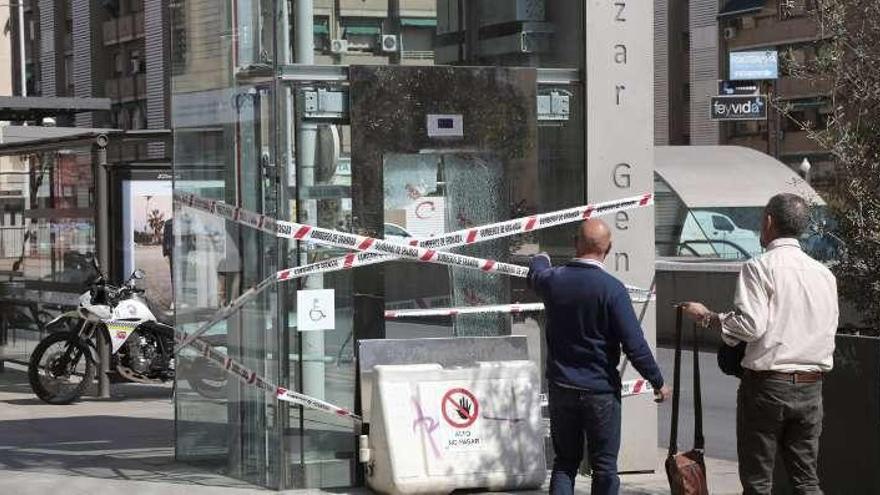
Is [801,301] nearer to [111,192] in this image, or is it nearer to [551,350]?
[551,350]

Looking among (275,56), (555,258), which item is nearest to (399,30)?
(275,56)

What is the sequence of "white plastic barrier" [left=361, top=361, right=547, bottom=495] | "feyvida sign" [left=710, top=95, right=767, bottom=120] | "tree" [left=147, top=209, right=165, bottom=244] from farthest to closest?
→ "feyvida sign" [left=710, top=95, right=767, bottom=120] < "tree" [left=147, top=209, right=165, bottom=244] < "white plastic barrier" [left=361, top=361, right=547, bottom=495]

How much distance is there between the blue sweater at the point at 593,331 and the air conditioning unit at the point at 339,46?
2.93 m

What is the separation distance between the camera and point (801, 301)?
6.77m

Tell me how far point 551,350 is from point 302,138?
100 inches

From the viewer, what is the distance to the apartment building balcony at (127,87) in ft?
236

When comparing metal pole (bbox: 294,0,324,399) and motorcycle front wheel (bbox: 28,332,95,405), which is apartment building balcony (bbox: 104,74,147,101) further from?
metal pole (bbox: 294,0,324,399)

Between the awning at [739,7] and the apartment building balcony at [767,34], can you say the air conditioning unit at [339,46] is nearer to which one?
the apartment building balcony at [767,34]

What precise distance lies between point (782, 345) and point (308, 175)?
140 inches

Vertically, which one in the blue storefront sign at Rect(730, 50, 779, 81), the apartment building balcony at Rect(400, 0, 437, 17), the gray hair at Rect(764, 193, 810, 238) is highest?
the blue storefront sign at Rect(730, 50, 779, 81)

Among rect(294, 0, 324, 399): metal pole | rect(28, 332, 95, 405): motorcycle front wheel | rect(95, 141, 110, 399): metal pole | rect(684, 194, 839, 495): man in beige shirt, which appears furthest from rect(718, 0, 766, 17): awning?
rect(684, 194, 839, 495): man in beige shirt

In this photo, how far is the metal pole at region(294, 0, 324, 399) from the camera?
9164 mm

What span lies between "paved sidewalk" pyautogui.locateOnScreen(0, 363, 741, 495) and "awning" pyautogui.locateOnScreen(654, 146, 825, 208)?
1501 centimetres

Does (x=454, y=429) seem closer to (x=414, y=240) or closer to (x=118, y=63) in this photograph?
(x=414, y=240)
